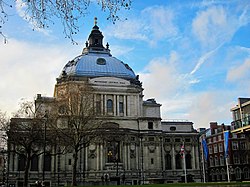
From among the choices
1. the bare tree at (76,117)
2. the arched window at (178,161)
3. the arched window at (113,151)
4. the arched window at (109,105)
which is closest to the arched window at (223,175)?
the arched window at (178,161)

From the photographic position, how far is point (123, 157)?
7525cm

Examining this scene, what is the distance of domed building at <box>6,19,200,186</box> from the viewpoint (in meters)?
71.5

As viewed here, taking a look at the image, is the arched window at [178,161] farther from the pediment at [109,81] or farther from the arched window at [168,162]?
the pediment at [109,81]

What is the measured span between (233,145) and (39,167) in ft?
172

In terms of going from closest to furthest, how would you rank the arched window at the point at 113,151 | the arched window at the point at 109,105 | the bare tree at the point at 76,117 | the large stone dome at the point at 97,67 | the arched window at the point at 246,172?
1. the bare tree at the point at 76,117
2. the arched window at the point at 113,151
3. the arched window at the point at 109,105
4. the large stone dome at the point at 97,67
5. the arched window at the point at 246,172

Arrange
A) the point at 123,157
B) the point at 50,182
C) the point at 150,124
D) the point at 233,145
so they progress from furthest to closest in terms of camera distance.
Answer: the point at 233,145 → the point at 150,124 → the point at 123,157 → the point at 50,182

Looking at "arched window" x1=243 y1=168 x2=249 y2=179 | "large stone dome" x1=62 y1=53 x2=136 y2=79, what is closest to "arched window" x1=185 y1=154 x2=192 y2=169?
"arched window" x1=243 y1=168 x2=249 y2=179

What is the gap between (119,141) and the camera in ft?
247

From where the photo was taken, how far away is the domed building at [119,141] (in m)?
71.5

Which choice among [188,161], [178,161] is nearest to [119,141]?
[178,161]

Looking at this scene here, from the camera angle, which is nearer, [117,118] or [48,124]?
[48,124]

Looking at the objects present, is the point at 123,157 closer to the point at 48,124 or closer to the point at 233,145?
the point at 48,124

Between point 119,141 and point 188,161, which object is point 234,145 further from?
point 119,141

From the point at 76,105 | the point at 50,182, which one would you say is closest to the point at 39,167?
the point at 50,182
